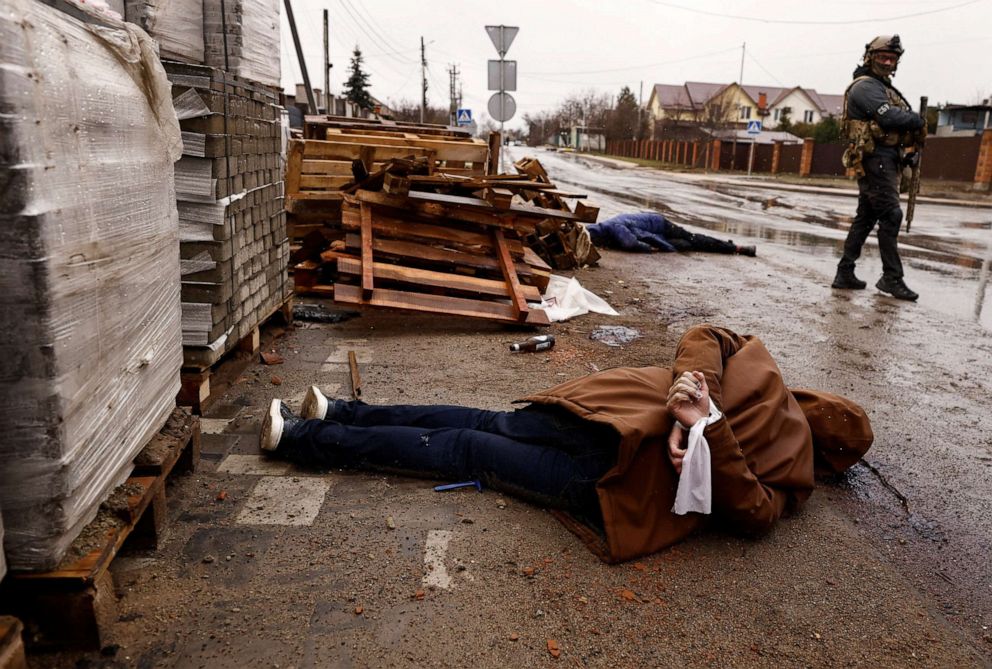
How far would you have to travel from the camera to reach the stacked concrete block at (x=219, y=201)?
364 cm

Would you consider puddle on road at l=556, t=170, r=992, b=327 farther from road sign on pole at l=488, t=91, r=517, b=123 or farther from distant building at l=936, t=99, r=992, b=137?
distant building at l=936, t=99, r=992, b=137

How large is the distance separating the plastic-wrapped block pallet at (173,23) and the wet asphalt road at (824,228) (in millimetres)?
6474

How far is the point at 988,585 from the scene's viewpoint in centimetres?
268

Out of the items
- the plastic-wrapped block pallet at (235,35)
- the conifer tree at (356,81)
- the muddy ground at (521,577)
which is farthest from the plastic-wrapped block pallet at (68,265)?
the conifer tree at (356,81)

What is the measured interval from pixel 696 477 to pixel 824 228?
1262 cm

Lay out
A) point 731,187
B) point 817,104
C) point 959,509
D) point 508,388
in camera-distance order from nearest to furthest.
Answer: point 959,509
point 508,388
point 731,187
point 817,104

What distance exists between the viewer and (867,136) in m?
7.29

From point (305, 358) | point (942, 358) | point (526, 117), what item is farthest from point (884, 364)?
point (526, 117)

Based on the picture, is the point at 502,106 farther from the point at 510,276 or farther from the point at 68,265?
the point at 68,265

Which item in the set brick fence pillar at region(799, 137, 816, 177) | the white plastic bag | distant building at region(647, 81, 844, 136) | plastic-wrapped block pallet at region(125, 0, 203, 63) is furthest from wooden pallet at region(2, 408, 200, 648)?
distant building at region(647, 81, 844, 136)

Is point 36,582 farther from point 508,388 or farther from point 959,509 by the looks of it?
point 959,509

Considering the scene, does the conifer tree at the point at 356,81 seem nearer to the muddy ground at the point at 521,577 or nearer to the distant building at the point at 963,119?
the distant building at the point at 963,119

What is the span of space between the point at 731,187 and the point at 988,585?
25.5 m

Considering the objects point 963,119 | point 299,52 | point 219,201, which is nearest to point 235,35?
point 219,201
